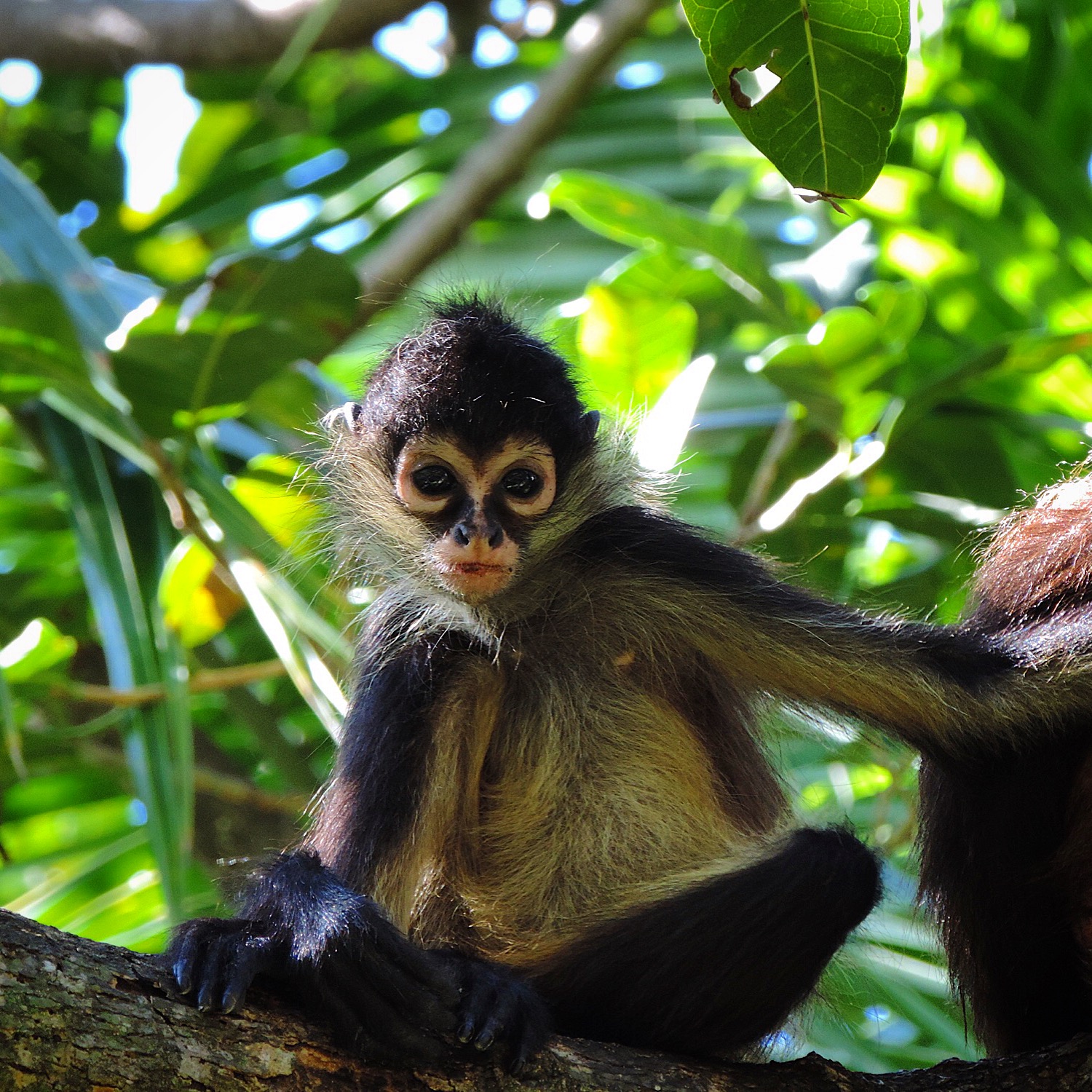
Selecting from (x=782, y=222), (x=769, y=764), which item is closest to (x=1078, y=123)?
(x=782, y=222)

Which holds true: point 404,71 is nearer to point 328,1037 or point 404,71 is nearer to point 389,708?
point 389,708

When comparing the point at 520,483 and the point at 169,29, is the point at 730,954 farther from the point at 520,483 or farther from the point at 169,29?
the point at 169,29

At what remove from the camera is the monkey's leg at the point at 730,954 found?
2885 mm

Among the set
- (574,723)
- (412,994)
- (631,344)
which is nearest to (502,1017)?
(412,994)

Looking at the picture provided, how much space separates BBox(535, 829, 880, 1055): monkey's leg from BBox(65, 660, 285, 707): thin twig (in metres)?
1.64

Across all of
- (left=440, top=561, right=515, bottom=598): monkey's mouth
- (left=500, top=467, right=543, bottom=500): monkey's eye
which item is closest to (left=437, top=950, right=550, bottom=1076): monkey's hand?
(left=440, top=561, right=515, bottom=598): monkey's mouth

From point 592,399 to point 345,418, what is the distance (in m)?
0.90

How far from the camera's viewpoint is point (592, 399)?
479 cm

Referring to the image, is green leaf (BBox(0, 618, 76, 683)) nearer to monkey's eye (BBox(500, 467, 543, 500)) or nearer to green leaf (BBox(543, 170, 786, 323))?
monkey's eye (BBox(500, 467, 543, 500))

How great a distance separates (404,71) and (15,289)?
4.77 meters

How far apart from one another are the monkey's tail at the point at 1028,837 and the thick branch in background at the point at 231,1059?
408mm

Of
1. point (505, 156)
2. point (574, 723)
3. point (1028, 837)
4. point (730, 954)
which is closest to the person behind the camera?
point (730, 954)

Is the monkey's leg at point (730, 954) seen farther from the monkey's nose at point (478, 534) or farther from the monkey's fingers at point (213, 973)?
the monkey's nose at point (478, 534)

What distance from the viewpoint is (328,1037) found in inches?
97.8
